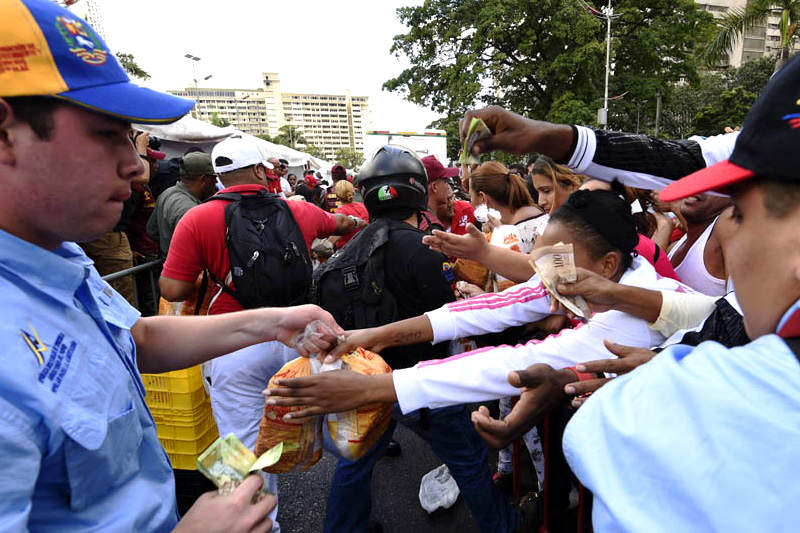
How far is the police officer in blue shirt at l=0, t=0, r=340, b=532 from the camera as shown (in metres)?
0.80

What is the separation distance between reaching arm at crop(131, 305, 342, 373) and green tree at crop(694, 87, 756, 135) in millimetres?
25771

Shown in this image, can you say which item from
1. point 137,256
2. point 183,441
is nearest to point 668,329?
point 183,441

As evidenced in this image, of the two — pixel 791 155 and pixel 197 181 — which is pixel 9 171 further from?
pixel 197 181

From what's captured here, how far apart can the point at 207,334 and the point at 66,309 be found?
619 mm

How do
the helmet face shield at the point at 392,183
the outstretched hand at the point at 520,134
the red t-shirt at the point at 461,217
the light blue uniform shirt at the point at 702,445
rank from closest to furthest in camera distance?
the light blue uniform shirt at the point at 702,445 < the outstretched hand at the point at 520,134 < the helmet face shield at the point at 392,183 < the red t-shirt at the point at 461,217

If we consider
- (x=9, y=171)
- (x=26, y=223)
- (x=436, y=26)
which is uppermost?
(x=436, y=26)

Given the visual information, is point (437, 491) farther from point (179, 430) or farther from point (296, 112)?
point (296, 112)

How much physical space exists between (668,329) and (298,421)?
1.42 meters

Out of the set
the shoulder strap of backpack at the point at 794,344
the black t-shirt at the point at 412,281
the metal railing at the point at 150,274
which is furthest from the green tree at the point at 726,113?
the shoulder strap of backpack at the point at 794,344

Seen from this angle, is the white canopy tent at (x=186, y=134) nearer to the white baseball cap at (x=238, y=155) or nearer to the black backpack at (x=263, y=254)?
the white baseball cap at (x=238, y=155)

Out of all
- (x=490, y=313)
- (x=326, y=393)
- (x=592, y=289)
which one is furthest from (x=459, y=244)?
(x=326, y=393)

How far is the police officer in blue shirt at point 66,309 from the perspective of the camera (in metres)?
0.80

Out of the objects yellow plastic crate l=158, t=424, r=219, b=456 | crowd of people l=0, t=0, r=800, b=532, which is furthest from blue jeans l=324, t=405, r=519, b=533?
yellow plastic crate l=158, t=424, r=219, b=456

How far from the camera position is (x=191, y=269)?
2635 mm
